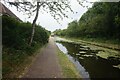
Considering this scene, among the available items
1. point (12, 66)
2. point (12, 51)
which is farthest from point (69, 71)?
point (12, 51)

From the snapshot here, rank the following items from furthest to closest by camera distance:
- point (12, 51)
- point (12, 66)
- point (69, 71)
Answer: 1. point (12, 51)
2. point (69, 71)
3. point (12, 66)

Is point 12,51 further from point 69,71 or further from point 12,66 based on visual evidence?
point 69,71

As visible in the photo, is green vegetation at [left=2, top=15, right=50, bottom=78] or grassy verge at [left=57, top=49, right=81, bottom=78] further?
grassy verge at [left=57, top=49, right=81, bottom=78]

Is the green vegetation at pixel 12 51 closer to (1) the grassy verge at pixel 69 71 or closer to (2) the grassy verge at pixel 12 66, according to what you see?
(2) the grassy verge at pixel 12 66

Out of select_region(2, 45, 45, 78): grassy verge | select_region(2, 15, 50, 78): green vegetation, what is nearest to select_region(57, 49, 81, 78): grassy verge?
select_region(2, 45, 45, 78): grassy verge

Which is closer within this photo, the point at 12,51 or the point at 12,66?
the point at 12,66

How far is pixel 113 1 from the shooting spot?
4625 cm

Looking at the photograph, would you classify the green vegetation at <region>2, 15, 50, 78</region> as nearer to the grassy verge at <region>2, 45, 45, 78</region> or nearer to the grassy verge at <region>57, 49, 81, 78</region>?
the grassy verge at <region>2, 45, 45, 78</region>

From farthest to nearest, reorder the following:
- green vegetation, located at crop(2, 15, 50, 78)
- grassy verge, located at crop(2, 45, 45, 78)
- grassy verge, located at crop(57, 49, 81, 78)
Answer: grassy verge, located at crop(57, 49, 81, 78) < green vegetation, located at crop(2, 15, 50, 78) < grassy verge, located at crop(2, 45, 45, 78)

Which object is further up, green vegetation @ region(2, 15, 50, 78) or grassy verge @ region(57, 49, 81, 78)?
green vegetation @ region(2, 15, 50, 78)

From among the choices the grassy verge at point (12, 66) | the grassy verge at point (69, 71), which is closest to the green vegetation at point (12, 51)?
the grassy verge at point (12, 66)

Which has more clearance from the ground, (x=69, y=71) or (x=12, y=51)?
(x=12, y=51)

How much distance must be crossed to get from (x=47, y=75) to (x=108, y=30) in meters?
40.4

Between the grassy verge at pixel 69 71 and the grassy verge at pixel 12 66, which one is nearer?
the grassy verge at pixel 12 66
